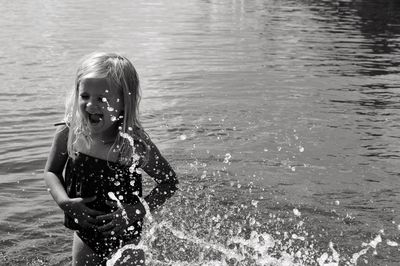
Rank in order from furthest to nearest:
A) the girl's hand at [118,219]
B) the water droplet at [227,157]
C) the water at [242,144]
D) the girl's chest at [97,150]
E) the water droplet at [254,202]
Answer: the water droplet at [227,157]
the water droplet at [254,202]
the water at [242,144]
the girl's chest at [97,150]
the girl's hand at [118,219]

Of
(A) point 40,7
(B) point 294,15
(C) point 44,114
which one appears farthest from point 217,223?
(A) point 40,7

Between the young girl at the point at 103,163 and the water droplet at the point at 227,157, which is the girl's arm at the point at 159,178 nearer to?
the young girl at the point at 103,163

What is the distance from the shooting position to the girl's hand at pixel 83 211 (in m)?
3.96

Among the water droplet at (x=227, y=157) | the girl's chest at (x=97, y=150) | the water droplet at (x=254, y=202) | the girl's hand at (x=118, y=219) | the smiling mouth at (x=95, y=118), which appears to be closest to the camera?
the girl's hand at (x=118, y=219)

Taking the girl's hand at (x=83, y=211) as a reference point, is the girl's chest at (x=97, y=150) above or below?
above

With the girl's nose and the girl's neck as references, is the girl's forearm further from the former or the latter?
the girl's nose

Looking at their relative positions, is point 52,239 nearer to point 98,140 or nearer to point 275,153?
point 98,140

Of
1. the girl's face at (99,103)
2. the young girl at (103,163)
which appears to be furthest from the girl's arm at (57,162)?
the girl's face at (99,103)

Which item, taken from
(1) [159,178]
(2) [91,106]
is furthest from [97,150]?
(1) [159,178]

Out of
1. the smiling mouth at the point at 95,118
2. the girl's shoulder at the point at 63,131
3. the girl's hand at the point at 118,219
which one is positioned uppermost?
the smiling mouth at the point at 95,118

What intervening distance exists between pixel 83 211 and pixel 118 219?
24cm

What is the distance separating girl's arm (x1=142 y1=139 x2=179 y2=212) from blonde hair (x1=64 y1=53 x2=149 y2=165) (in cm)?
6

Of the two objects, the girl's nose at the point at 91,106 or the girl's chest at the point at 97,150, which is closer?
the girl's nose at the point at 91,106

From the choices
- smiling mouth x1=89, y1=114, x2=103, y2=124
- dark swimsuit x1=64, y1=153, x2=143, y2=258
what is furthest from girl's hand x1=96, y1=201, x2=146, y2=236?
smiling mouth x1=89, y1=114, x2=103, y2=124
